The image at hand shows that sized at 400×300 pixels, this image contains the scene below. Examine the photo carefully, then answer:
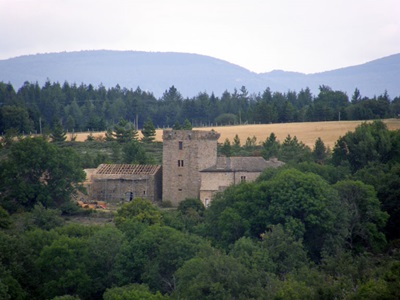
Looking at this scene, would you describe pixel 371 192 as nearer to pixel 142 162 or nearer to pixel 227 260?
pixel 227 260

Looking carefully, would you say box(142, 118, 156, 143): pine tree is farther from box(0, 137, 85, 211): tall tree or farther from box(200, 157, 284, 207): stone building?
box(200, 157, 284, 207): stone building

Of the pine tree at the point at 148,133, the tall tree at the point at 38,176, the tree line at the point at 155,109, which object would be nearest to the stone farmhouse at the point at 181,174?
the tall tree at the point at 38,176

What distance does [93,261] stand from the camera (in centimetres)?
4084

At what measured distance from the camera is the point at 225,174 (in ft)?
186

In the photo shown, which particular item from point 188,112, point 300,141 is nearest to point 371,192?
point 300,141

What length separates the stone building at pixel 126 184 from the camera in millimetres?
59625

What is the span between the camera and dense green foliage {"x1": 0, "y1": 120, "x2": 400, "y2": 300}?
34.5 metres

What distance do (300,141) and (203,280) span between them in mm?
51140

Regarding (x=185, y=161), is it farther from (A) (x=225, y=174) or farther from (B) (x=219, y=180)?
(A) (x=225, y=174)

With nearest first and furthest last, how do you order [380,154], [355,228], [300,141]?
1. [355,228]
2. [380,154]
3. [300,141]

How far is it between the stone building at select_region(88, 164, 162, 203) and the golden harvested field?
26136mm

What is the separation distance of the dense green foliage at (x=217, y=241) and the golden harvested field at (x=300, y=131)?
1126 inches

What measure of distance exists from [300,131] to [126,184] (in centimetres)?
3729

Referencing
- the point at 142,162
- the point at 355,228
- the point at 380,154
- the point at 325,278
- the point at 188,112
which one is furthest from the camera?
the point at 188,112
